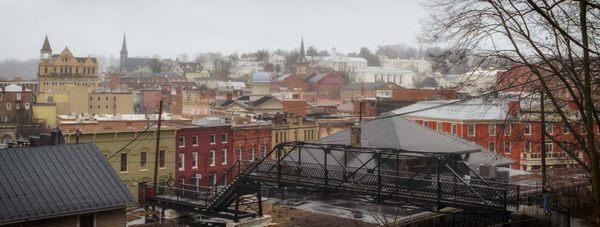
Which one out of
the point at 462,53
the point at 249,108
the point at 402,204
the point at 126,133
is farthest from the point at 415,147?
the point at 249,108

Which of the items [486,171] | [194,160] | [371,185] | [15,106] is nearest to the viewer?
[371,185]

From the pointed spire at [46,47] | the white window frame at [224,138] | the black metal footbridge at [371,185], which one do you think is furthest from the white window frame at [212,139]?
the pointed spire at [46,47]

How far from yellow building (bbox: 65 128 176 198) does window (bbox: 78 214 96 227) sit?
2733cm

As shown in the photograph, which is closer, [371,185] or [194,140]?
[371,185]

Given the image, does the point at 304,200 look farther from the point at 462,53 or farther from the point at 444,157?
the point at 462,53

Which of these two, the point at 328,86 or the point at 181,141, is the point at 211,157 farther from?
the point at 328,86

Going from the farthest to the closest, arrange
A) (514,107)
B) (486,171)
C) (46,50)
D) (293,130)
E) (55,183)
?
(46,50)
(293,130)
(486,171)
(55,183)
(514,107)

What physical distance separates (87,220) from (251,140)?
132 ft

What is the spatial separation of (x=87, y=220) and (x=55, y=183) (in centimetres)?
152

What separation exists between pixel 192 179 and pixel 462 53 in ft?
144

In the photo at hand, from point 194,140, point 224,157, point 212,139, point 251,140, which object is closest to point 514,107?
point 194,140

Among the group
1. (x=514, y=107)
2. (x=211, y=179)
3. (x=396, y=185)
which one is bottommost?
(x=211, y=179)

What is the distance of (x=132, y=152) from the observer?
50.3 m

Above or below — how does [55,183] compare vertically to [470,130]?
below
